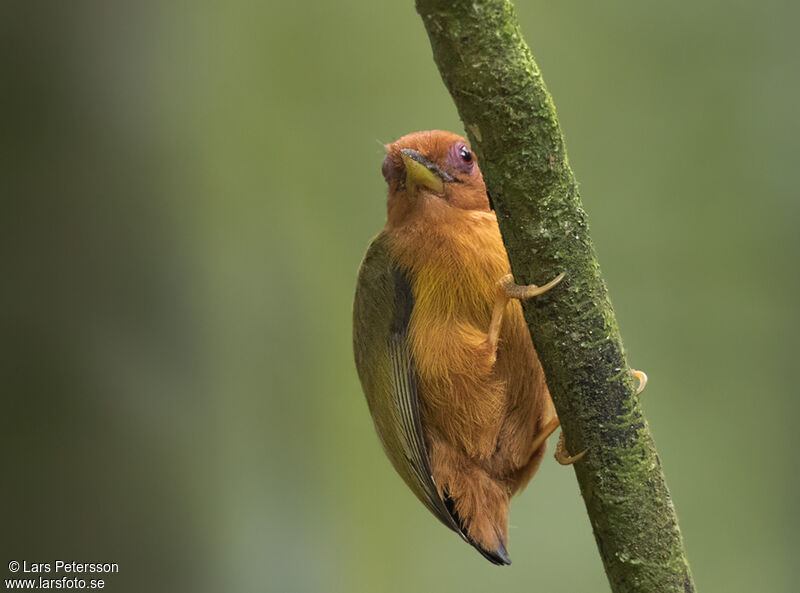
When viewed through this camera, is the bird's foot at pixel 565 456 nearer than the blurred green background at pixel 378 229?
Yes

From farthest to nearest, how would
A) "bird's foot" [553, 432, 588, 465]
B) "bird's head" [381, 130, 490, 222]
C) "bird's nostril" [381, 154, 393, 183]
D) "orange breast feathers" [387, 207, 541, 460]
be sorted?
"bird's nostril" [381, 154, 393, 183] < "bird's head" [381, 130, 490, 222] < "orange breast feathers" [387, 207, 541, 460] < "bird's foot" [553, 432, 588, 465]

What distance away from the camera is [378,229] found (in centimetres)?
458

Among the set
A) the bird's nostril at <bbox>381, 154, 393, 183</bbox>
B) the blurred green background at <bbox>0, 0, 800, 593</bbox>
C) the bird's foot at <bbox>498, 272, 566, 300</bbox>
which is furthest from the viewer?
the blurred green background at <bbox>0, 0, 800, 593</bbox>

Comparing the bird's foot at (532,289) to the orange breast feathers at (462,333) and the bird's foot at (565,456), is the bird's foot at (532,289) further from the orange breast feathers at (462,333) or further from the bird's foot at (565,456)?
the orange breast feathers at (462,333)

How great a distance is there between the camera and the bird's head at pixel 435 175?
2186 mm

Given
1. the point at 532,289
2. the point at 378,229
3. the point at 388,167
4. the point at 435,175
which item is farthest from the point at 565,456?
the point at 378,229

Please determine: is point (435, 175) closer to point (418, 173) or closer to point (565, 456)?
point (418, 173)

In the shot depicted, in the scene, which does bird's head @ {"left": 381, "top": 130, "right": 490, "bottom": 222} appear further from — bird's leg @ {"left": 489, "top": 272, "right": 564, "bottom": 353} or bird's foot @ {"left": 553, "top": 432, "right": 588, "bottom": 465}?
bird's foot @ {"left": 553, "top": 432, "right": 588, "bottom": 465}

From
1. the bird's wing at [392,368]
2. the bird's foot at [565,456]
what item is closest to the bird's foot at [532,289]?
the bird's foot at [565,456]

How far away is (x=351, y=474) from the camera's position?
469 cm

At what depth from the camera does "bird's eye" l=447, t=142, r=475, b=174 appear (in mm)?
2221

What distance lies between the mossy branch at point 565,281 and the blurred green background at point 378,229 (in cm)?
234

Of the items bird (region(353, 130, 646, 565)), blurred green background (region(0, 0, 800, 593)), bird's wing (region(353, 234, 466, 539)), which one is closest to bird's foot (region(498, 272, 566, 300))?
bird (region(353, 130, 646, 565))

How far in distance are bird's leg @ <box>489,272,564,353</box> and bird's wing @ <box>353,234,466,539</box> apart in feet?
0.81
